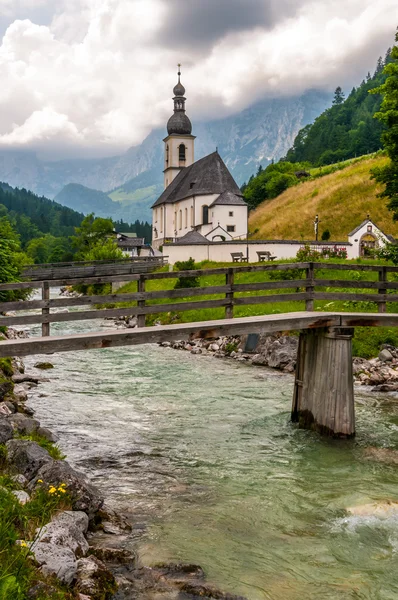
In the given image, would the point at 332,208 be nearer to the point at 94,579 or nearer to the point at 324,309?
the point at 324,309

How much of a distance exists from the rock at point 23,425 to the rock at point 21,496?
3.83 metres

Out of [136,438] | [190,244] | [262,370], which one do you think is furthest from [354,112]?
[136,438]

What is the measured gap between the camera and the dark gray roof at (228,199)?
79250 millimetres

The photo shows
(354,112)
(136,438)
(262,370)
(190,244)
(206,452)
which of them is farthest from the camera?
(354,112)

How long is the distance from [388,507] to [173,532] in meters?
3.30

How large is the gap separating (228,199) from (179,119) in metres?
35.0

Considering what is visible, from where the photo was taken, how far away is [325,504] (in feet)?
31.4

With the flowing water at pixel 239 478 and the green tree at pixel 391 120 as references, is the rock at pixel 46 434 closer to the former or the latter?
the flowing water at pixel 239 478

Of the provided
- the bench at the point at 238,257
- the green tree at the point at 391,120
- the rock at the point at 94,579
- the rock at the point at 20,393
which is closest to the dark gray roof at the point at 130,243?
the bench at the point at 238,257

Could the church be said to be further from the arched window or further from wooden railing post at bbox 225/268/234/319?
wooden railing post at bbox 225/268/234/319

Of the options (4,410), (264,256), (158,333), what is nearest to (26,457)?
(158,333)

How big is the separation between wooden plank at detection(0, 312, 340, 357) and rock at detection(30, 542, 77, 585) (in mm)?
5289

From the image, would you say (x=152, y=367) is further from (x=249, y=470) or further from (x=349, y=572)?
(x=349, y=572)

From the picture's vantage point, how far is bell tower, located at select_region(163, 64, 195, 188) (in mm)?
107688
